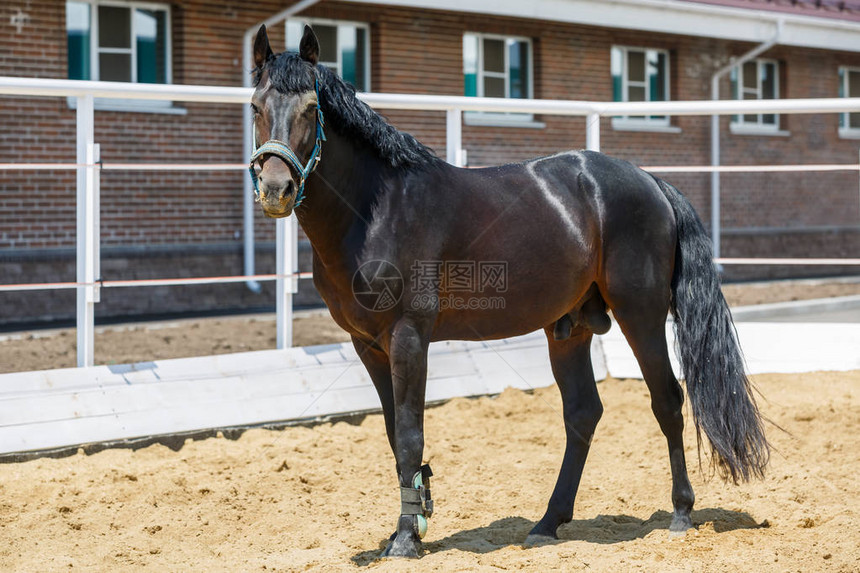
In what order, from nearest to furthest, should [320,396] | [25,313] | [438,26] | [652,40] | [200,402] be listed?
[200,402], [320,396], [25,313], [438,26], [652,40]

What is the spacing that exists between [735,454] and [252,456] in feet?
8.49

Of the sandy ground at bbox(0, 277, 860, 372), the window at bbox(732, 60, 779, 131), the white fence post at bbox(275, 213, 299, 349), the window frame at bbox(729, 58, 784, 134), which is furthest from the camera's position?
the window at bbox(732, 60, 779, 131)

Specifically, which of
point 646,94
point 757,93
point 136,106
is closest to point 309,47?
point 136,106

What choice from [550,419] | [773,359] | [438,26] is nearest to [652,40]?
[438,26]

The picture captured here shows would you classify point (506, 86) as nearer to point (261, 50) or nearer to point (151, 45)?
point (151, 45)

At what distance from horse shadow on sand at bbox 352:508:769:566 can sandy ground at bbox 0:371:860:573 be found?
14 mm

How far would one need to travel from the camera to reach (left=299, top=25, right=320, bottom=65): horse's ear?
12.5ft

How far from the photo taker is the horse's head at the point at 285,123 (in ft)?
11.6

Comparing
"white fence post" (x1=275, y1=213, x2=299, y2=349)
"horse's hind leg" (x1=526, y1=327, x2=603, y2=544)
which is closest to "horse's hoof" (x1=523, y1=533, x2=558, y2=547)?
"horse's hind leg" (x1=526, y1=327, x2=603, y2=544)

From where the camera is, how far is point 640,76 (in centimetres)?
1827

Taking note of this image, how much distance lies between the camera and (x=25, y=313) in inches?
457

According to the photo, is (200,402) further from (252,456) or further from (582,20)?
(582,20)

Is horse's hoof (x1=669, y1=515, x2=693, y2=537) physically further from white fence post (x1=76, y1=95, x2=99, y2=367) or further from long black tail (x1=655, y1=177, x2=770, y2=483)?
white fence post (x1=76, y1=95, x2=99, y2=367)

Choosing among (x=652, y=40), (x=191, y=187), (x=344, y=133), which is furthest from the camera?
(x=652, y=40)
